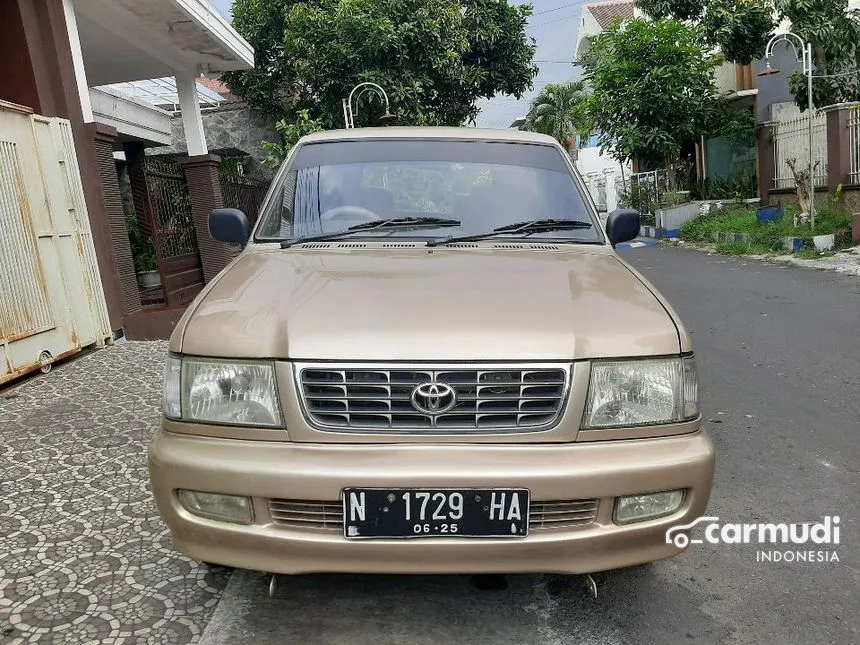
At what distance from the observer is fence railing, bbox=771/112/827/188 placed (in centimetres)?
1341

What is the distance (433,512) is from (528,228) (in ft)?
4.74

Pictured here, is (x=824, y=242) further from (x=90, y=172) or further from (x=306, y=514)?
(x=306, y=514)

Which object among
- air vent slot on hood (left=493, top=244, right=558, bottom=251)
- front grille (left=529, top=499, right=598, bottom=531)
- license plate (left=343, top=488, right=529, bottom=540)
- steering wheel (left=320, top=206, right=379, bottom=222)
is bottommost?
front grille (left=529, top=499, right=598, bottom=531)

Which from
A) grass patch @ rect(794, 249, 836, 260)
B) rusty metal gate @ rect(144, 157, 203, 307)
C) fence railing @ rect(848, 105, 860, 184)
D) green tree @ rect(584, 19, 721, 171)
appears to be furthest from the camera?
green tree @ rect(584, 19, 721, 171)

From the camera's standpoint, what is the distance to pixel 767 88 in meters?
19.5

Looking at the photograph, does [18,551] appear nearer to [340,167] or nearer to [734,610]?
[340,167]

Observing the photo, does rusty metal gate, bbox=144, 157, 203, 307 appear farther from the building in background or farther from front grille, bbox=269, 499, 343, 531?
front grille, bbox=269, 499, 343, 531

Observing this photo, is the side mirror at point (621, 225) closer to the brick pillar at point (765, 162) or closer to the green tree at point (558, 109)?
the brick pillar at point (765, 162)

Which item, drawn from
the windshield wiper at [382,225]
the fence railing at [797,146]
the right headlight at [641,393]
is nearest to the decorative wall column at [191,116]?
the windshield wiper at [382,225]

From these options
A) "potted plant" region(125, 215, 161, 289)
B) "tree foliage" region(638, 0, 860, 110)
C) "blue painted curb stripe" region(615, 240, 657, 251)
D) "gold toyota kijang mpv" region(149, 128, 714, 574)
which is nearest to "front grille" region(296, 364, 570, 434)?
"gold toyota kijang mpv" region(149, 128, 714, 574)

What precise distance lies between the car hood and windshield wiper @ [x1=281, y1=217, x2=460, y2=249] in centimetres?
31

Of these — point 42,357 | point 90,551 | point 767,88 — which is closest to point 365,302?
point 90,551

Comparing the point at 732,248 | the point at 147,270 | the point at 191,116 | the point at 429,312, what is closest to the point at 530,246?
the point at 429,312

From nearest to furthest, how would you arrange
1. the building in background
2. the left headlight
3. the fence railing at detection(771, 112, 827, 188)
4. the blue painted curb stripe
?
the left headlight, the building in background, the fence railing at detection(771, 112, 827, 188), the blue painted curb stripe
